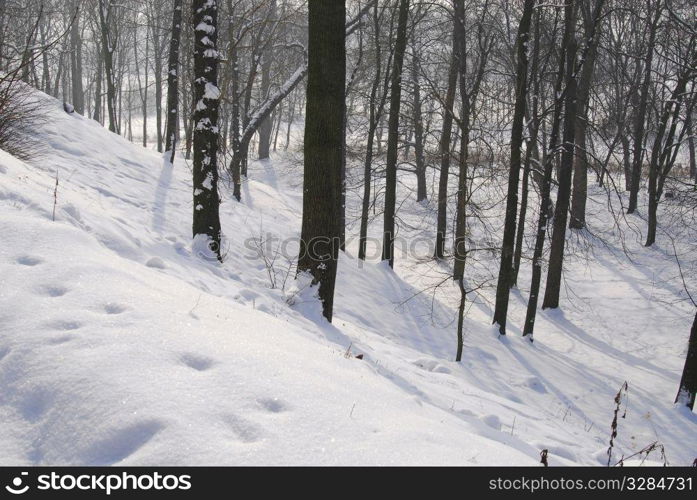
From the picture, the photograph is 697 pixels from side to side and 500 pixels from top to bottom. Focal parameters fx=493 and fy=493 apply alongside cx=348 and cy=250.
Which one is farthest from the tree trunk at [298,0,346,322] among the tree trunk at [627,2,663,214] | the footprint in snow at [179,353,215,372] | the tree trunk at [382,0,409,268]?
the tree trunk at [627,2,663,214]

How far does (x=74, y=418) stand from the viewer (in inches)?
97.0

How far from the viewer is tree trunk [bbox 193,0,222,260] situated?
8165 mm

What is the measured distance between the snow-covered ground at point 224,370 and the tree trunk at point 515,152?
1.05 m

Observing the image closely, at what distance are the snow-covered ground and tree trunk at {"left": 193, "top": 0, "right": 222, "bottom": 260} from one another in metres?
1.26

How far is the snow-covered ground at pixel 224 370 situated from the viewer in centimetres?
248

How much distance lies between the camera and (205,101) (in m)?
8.27

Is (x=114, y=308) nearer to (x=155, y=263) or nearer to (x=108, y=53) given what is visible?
(x=155, y=263)

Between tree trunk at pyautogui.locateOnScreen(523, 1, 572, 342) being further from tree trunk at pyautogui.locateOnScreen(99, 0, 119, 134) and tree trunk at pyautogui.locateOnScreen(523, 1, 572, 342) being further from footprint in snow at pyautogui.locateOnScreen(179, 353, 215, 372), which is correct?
tree trunk at pyautogui.locateOnScreen(99, 0, 119, 134)

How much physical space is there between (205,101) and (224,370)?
6316 millimetres

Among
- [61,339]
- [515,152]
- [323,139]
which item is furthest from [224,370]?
[515,152]

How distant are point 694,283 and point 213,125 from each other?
17264mm
